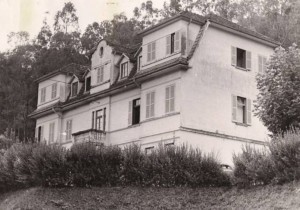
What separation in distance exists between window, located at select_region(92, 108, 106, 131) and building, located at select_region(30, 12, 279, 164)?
7 centimetres

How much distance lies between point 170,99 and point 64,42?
3095cm

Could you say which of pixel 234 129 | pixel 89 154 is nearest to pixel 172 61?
pixel 234 129

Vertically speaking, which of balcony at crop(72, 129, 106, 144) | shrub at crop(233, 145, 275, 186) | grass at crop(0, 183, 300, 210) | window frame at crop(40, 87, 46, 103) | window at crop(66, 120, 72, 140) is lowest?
grass at crop(0, 183, 300, 210)

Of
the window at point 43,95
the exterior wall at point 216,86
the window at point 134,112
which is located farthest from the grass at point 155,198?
the window at point 43,95

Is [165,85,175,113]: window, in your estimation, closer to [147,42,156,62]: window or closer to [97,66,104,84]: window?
[147,42,156,62]: window

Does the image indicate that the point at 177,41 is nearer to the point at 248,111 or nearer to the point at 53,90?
the point at 248,111

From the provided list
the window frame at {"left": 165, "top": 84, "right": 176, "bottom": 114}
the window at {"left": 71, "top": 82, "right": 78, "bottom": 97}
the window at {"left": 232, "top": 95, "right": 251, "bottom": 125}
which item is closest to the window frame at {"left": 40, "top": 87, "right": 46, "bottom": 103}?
the window at {"left": 71, "top": 82, "right": 78, "bottom": 97}

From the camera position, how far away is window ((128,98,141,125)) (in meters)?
37.2

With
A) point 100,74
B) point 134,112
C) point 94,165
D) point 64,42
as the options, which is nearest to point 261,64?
point 134,112

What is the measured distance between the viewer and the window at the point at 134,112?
3719 cm

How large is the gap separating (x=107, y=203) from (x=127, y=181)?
1.95m

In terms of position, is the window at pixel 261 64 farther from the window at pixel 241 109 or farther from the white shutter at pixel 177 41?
the white shutter at pixel 177 41

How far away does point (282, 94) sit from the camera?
2727 cm

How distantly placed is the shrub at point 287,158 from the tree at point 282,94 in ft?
25.0
